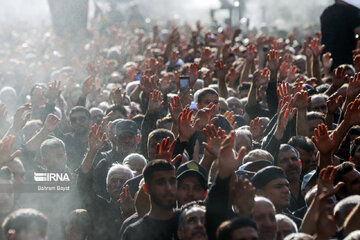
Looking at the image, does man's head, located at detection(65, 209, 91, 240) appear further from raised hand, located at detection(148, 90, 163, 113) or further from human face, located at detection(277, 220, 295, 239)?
raised hand, located at detection(148, 90, 163, 113)

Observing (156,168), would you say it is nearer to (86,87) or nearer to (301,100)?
(301,100)

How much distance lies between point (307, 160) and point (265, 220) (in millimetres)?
2171

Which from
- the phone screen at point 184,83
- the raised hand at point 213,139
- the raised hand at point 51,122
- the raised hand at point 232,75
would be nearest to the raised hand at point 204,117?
the raised hand at point 213,139

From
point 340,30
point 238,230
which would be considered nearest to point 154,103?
point 238,230

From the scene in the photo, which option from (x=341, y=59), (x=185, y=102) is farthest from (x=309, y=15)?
(x=185, y=102)

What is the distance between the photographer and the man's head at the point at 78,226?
5.75 meters

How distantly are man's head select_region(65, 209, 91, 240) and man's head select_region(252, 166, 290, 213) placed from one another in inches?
57.8

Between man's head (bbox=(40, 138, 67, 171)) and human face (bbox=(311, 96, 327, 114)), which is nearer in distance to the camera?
man's head (bbox=(40, 138, 67, 171))

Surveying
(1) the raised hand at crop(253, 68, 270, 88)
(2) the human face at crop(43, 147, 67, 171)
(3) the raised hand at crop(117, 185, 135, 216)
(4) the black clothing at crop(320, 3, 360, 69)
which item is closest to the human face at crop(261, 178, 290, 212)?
(3) the raised hand at crop(117, 185, 135, 216)

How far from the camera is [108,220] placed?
609 centimetres

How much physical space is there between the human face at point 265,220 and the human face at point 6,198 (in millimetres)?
1948

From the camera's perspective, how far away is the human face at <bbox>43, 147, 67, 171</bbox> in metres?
6.74

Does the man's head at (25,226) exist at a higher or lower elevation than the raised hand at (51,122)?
lower

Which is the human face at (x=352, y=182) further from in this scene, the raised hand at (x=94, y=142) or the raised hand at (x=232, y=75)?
the raised hand at (x=232, y=75)
